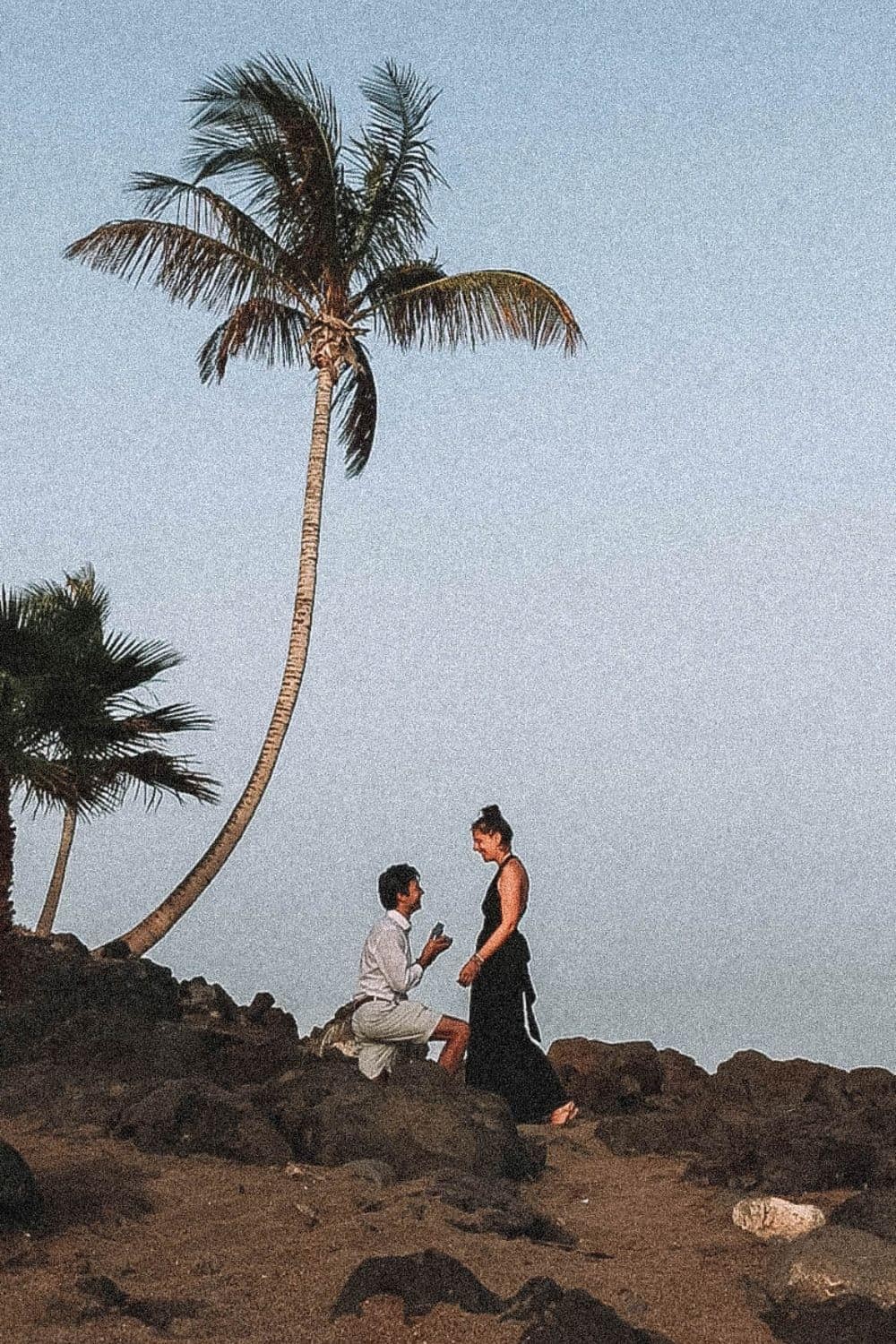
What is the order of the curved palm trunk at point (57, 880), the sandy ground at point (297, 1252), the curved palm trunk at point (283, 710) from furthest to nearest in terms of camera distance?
the curved palm trunk at point (57, 880) < the curved palm trunk at point (283, 710) < the sandy ground at point (297, 1252)

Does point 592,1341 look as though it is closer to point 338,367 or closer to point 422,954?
point 422,954

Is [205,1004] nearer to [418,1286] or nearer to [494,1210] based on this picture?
[494,1210]

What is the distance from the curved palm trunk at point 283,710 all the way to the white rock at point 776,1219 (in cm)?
1263

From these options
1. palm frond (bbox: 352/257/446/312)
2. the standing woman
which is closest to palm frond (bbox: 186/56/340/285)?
palm frond (bbox: 352/257/446/312)

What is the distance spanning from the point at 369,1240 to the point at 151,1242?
102 centimetres

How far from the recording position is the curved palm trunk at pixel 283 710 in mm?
20234

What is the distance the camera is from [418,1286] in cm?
676

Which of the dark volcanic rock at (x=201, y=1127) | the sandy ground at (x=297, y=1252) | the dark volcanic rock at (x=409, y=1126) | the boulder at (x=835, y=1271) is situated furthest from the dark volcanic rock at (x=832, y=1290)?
the dark volcanic rock at (x=201, y=1127)

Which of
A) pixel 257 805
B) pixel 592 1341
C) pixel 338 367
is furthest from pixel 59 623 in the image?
pixel 592 1341

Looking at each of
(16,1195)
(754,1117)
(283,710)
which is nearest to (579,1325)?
(16,1195)

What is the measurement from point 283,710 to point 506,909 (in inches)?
417

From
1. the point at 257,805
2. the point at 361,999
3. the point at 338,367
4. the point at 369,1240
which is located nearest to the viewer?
the point at 369,1240

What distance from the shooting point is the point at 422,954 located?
34.3ft

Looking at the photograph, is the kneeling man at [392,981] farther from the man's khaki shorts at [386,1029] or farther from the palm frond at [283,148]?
the palm frond at [283,148]
